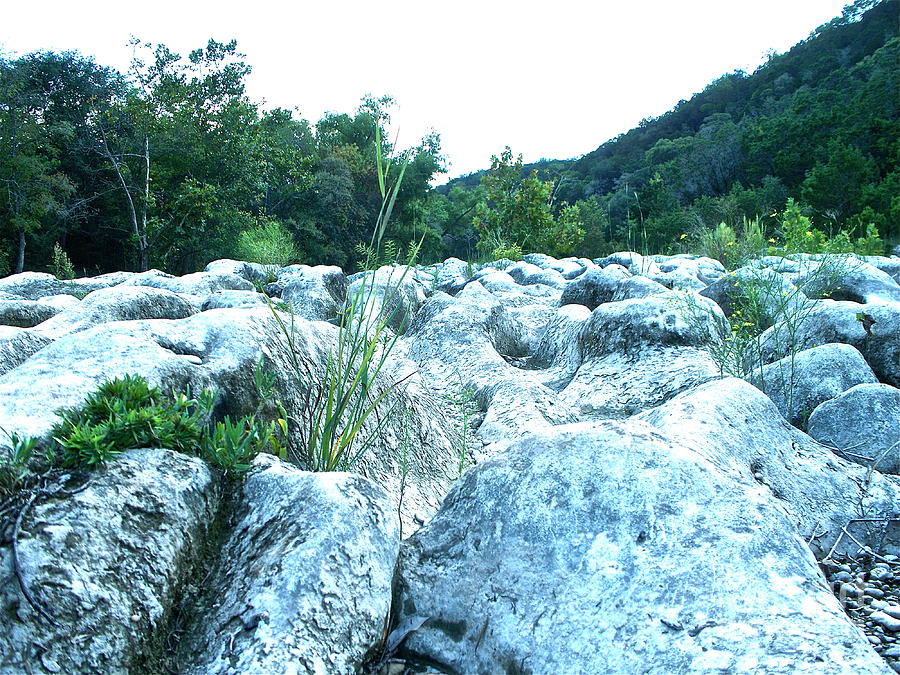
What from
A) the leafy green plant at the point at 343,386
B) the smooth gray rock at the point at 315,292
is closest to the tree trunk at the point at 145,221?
the smooth gray rock at the point at 315,292

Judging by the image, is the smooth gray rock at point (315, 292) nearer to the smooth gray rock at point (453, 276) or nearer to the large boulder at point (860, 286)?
the smooth gray rock at point (453, 276)

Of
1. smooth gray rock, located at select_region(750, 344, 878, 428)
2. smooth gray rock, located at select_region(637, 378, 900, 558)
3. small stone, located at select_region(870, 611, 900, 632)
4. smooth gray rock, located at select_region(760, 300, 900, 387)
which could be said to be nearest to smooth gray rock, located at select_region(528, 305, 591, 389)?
Answer: smooth gray rock, located at select_region(750, 344, 878, 428)

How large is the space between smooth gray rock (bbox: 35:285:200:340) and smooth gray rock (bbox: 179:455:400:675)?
346 cm

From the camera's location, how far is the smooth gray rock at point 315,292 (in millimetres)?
8680

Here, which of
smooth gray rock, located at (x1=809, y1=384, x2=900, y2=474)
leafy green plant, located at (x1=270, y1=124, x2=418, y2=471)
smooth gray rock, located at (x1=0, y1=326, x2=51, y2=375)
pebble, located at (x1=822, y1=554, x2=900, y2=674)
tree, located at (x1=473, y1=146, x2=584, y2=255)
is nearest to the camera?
pebble, located at (x1=822, y1=554, x2=900, y2=674)

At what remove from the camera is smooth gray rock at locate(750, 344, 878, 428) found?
13.7ft

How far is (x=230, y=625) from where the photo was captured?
5.58 ft

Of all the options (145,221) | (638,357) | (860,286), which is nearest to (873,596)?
(638,357)

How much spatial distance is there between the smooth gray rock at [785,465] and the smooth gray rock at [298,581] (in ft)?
4.53

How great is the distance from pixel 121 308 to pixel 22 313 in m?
1.80

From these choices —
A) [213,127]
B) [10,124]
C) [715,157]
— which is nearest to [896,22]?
[715,157]

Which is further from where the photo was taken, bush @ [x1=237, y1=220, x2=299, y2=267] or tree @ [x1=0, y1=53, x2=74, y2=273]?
tree @ [x1=0, y1=53, x2=74, y2=273]

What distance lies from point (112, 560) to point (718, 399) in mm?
2718

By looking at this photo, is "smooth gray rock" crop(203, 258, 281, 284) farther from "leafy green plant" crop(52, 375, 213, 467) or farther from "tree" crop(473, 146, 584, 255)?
"tree" crop(473, 146, 584, 255)
